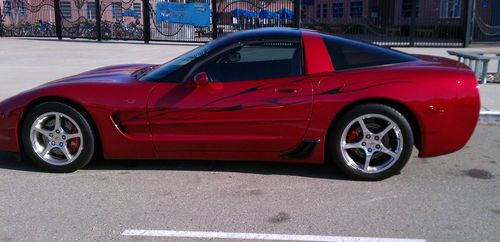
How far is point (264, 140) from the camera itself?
14.8ft

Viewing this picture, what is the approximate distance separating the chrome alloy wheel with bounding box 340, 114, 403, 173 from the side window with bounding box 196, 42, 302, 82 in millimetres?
736

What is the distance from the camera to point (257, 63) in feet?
15.3

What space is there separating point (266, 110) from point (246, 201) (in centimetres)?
85

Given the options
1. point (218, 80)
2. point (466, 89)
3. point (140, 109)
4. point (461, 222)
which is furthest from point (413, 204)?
point (140, 109)

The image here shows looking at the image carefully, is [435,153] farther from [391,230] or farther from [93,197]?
[93,197]

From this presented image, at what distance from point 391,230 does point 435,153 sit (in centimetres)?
128

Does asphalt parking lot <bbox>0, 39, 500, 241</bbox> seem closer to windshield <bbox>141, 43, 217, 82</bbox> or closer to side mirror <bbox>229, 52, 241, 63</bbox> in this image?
windshield <bbox>141, 43, 217, 82</bbox>

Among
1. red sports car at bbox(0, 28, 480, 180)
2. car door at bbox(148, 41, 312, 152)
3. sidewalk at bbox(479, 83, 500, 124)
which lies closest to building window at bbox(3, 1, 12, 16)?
red sports car at bbox(0, 28, 480, 180)

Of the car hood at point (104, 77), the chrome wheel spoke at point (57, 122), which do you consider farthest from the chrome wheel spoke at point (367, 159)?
the chrome wheel spoke at point (57, 122)

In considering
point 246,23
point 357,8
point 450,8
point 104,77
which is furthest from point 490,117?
point 357,8

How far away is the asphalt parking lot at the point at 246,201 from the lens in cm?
358

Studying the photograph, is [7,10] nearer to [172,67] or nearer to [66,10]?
[66,10]

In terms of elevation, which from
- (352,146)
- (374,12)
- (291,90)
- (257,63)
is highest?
(374,12)

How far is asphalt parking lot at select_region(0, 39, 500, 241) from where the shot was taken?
3.58 metres
